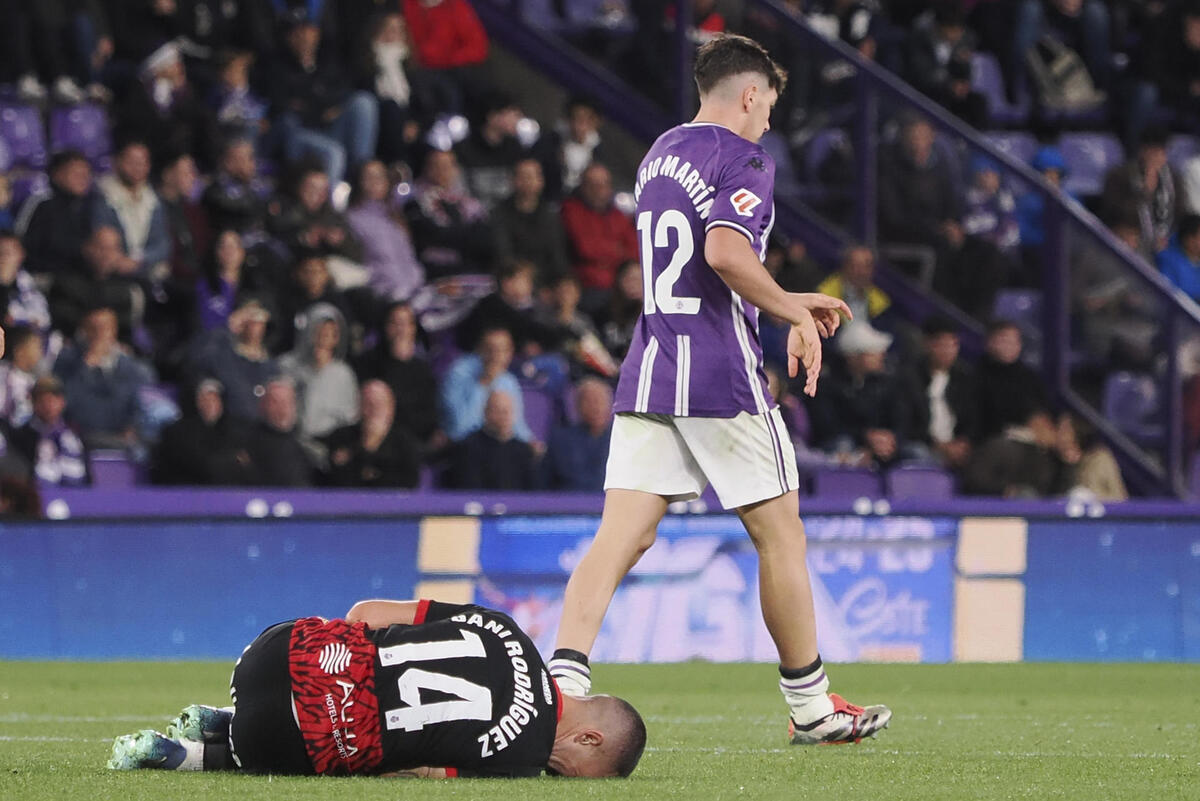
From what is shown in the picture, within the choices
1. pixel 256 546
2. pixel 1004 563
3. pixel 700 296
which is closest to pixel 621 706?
pixel 700 296

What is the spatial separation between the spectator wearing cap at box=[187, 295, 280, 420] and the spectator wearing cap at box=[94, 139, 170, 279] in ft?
3.03

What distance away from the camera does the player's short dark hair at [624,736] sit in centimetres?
522

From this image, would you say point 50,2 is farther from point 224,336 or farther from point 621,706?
point 621,706

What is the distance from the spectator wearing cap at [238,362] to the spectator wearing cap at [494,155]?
3179mm

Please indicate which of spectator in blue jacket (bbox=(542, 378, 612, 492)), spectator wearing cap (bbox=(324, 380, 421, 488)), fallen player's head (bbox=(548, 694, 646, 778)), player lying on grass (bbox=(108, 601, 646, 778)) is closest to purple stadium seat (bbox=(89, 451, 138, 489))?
spectator wearing cap (bbox=(324, 380, 421, 488))

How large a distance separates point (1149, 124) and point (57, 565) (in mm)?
10954

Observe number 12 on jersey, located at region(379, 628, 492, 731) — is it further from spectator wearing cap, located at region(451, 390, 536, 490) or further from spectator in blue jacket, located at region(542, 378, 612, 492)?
spectator in blue jacket, located at region(542, 378, 612, 492)

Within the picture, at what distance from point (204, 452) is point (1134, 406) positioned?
20.4 ft

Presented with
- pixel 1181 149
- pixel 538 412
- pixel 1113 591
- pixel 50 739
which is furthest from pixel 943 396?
pixel 50 739

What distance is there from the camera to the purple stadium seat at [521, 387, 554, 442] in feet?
43.0

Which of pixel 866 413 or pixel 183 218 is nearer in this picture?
pixel 183 218

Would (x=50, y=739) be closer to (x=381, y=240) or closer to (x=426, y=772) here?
(x=426, y=772)

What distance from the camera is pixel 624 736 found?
205 inches

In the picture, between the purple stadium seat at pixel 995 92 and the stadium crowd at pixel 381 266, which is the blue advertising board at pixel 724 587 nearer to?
the stadium crowd at pixel 381 266
